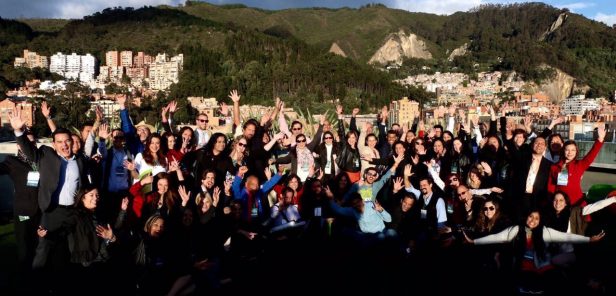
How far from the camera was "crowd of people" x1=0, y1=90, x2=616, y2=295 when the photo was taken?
3.39 metres

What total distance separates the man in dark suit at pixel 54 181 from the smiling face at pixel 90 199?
0.37ft

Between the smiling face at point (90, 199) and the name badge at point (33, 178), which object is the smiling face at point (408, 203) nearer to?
the smiling face at point (90, 199)

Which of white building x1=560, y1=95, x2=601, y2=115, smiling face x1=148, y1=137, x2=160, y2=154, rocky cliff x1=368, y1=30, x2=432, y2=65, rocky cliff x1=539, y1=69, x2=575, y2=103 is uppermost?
rocky cliff x1=368, y1=30, x2=432, y2=65

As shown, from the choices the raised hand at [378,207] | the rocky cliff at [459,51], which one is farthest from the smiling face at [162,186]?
the rocky cliff at [459,51]

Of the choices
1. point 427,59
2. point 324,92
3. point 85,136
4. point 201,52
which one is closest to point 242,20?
point 427,59

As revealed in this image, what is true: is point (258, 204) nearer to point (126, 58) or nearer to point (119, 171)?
point (119, 171)

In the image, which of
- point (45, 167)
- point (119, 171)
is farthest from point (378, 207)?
point (45, 167)

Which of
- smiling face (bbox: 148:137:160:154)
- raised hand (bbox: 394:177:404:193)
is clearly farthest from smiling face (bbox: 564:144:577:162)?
smiling face (bbox: 148:137:160:154)

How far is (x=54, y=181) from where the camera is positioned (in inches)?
136

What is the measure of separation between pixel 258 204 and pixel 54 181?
167 cm

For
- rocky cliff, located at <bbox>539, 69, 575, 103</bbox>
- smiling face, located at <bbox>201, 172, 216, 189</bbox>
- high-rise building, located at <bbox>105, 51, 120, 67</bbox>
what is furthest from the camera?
rocky cliff, located at <bbox>539, 69, 575, 103</bbox>

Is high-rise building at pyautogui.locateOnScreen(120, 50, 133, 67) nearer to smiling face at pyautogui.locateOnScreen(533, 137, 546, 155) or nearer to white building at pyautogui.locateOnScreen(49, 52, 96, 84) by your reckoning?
white building at pyautogui.locateOnScreen(49, 52, 96, 84)

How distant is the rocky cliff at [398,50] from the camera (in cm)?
16262

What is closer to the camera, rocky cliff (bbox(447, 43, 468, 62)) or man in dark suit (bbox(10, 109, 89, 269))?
man in dark suit (bbox(10, 109, 89, 269))
